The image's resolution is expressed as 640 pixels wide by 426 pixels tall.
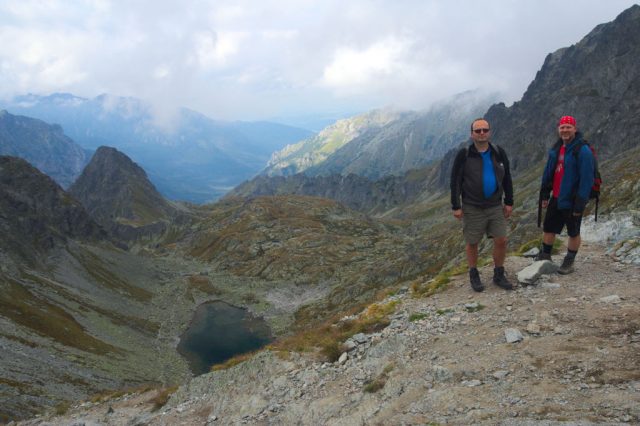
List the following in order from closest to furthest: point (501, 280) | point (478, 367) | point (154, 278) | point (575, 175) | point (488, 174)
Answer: point (478, 367)
point (575, 175)
point (488, 174)
point (501, 280)
point (154, 278)

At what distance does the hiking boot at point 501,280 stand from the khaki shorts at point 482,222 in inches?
58.5

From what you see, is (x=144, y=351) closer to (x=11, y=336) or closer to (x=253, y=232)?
(x=11, y=336)

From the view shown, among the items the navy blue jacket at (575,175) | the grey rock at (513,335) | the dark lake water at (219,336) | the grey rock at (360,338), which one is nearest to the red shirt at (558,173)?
the navy blue jacket at (575,175)

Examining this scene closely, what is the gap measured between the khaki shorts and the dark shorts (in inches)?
73.7

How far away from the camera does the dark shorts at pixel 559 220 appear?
50.8ft

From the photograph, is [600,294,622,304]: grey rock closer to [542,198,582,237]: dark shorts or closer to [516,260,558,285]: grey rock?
[516,260,558,285]: grey rock

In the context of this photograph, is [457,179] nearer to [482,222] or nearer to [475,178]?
[475,178]

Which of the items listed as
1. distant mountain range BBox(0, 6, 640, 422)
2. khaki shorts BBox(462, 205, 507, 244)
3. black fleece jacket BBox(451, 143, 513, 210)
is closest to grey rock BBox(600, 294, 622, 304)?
khaki shorts BBox(462, 205, 507, 244)

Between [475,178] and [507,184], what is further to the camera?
[507,184]

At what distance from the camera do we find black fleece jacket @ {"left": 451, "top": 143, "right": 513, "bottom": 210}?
596 inches

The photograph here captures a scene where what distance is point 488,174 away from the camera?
1510 cm

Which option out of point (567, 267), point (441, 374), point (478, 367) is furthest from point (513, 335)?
point (567, 267)

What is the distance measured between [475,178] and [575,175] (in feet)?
10.7

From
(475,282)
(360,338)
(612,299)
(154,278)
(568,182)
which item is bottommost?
(154,278)
